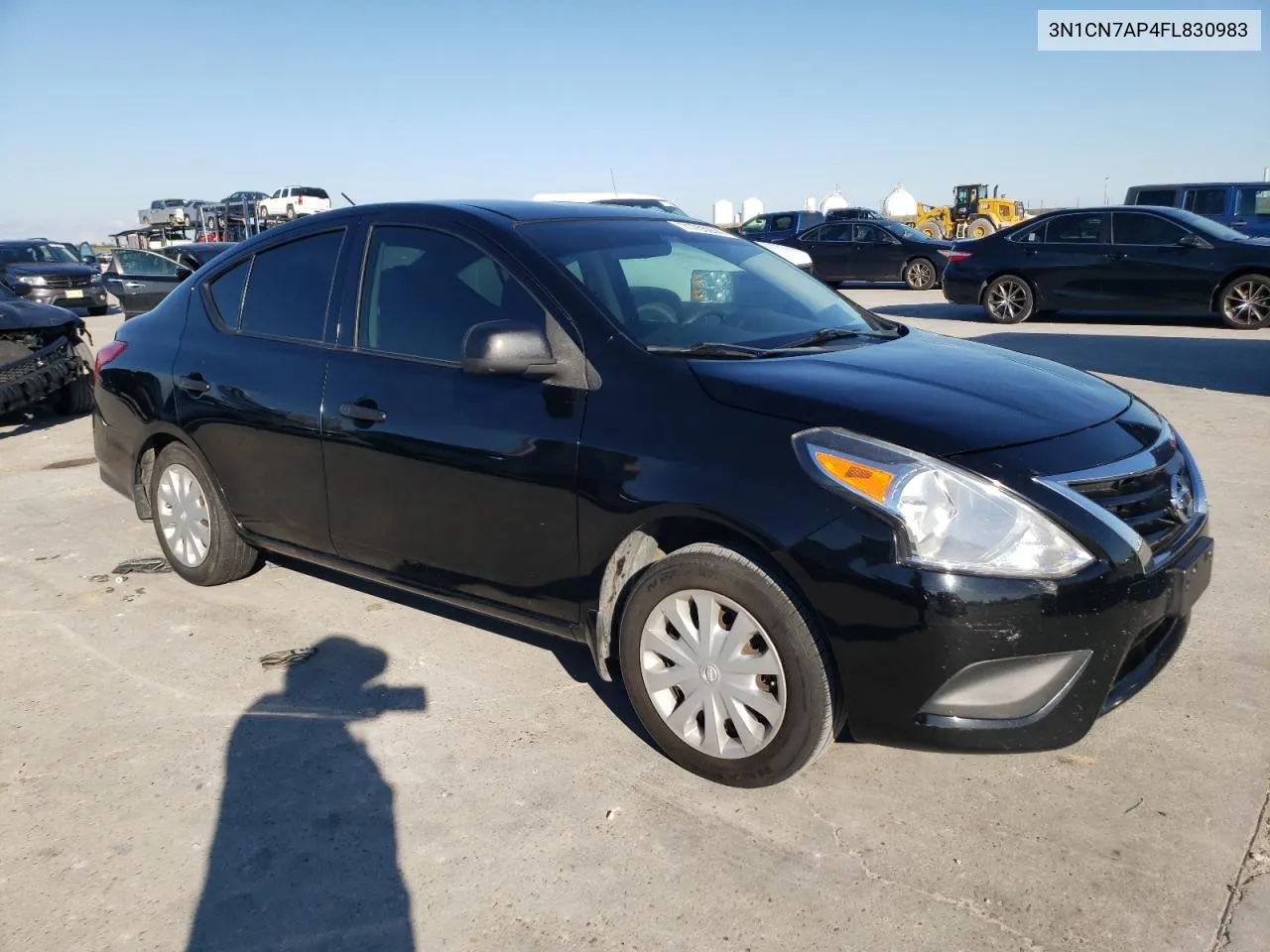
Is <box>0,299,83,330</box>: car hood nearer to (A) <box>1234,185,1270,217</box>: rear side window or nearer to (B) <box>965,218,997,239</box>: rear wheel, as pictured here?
(A) <box>1234,185,1270,217</box>: rear side window

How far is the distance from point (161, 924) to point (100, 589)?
2.80 meters

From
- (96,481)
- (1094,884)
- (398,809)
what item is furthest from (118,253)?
(1094,884)

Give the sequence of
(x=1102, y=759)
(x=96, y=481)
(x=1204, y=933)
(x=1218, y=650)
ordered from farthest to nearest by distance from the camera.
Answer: (x=96, y=481) → (x=1218, y=650) → (x=1102, y=759) → (x=1204, y=933)

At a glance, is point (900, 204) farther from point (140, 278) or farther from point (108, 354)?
point (108, 354)

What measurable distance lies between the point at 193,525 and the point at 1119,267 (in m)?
12.0

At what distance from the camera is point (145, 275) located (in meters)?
19.0

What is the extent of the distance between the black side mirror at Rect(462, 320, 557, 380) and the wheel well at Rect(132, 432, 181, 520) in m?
2.27

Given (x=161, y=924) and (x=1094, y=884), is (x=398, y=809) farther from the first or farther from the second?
(x=1094, y=884)

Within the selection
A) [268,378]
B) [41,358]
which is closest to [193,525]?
[268,378]

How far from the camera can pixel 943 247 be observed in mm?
19609

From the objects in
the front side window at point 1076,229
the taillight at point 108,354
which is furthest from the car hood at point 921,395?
the front side window at point 1076,229

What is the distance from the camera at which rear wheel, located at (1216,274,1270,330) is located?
1252 cm

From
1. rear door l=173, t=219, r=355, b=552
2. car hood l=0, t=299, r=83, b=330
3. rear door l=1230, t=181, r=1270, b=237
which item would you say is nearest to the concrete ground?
rear door l=173, t=219, r=355, b=552

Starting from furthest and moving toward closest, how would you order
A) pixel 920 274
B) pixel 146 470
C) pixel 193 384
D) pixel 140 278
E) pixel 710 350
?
pixel 920 274 < pixel 140 278 < pixel 146 470 < pixel 193 384 < pixel 710 350
